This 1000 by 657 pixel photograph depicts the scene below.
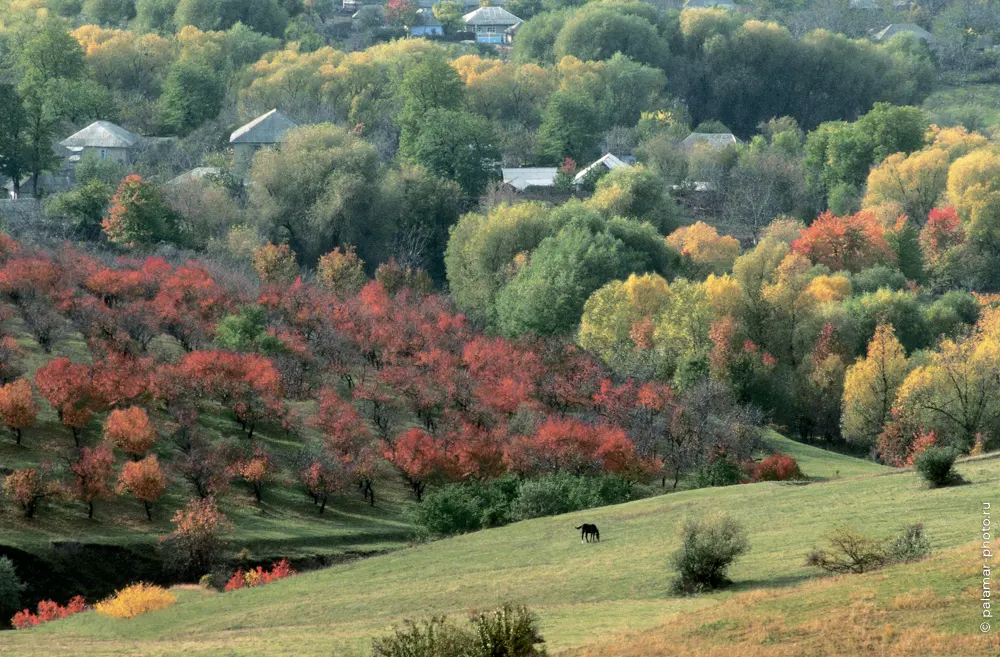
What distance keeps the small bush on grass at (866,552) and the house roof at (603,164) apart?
9081cm

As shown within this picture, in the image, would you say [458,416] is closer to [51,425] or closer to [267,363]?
[267,363]

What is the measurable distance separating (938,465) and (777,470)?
22207 millimetres

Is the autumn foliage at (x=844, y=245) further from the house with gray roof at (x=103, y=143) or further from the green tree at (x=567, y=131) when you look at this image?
the house with gray roof at (x=103, y=143)

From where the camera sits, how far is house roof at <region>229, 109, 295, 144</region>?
419ft

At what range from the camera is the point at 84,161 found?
11475cm

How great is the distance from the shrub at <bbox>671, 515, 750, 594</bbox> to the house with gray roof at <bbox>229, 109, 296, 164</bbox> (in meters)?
90.7

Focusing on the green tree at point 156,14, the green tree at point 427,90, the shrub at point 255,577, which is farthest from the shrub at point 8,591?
the green tree at point 156,14

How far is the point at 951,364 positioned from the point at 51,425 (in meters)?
40.5

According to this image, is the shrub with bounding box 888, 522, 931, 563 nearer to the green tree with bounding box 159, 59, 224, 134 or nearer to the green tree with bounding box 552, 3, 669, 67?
the green tree with bounding box 159, 59, 224, 134

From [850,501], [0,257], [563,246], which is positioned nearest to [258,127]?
[563,246]

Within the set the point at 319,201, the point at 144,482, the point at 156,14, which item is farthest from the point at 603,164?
the point at 144,482

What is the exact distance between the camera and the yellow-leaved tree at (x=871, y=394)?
259 feet

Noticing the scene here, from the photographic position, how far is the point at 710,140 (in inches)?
5842

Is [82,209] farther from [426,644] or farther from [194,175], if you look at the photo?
[426,644]
